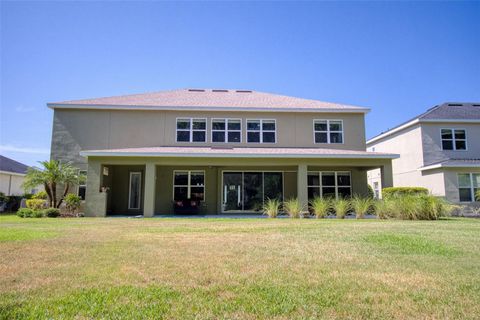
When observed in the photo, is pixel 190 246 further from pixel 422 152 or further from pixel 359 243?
pixel 422 152

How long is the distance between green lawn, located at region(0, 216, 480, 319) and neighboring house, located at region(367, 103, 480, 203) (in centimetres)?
1459

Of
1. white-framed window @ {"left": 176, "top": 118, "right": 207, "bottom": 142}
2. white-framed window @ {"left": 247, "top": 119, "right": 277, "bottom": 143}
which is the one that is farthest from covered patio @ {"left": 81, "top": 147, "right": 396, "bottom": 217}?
white-framed window @ {"left": 247, "top": 119, "right": 277, "bottom": 143}

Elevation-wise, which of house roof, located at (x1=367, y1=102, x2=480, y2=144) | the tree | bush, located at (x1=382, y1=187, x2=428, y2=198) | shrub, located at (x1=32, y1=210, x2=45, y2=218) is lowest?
shrub, located at (x1=32, y1=210, x2=45, y2=218)

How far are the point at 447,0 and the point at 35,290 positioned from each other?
1739 cm

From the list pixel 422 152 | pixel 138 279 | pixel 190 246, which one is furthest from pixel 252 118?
pixel 138 279

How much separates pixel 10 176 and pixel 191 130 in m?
19.0

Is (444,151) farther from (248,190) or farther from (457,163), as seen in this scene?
(248,190)

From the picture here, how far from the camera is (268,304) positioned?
353 centimetres

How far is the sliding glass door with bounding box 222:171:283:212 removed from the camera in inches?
732

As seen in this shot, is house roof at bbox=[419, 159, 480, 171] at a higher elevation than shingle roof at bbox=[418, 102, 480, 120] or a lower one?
lower

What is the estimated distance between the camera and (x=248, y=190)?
1880 cm

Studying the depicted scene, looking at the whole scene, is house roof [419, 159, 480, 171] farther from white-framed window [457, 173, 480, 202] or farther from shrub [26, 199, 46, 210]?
shrub [26, 199, 46, 210]

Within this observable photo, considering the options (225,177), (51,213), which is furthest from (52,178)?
(225,177)

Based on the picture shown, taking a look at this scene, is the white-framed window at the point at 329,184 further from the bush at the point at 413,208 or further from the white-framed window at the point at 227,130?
the white-framed window at the point at 227,130
